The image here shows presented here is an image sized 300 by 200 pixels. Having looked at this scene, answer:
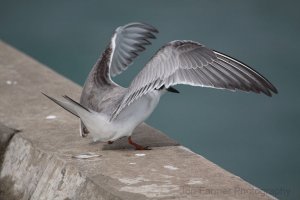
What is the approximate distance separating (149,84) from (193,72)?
0.90 feet

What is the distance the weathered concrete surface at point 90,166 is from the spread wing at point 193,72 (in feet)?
1.25

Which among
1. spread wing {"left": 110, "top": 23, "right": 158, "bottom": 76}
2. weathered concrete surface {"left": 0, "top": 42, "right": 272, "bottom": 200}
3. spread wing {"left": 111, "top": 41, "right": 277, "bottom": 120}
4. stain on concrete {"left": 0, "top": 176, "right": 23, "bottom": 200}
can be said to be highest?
spread wing {"left": 111, "top": 41, "right": 277, "bottom": 120}

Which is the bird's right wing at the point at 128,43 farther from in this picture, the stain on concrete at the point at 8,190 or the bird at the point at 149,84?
the stain on concrete at the point at 8,190

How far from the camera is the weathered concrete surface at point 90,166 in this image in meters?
4.76

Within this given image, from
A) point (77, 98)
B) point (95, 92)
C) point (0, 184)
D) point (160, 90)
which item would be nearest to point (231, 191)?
point (160, 90)

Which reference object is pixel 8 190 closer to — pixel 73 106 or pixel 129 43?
pixel 73 106

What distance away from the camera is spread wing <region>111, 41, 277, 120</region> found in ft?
16.8

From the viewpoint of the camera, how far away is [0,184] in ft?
18.7

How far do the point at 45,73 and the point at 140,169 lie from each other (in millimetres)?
2474

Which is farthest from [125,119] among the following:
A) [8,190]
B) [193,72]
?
[8,190]

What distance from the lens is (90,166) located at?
17.0ft

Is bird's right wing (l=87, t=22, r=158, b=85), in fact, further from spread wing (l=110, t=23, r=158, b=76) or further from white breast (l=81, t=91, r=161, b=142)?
white breast (l=81, t=91, r=161, b=142)

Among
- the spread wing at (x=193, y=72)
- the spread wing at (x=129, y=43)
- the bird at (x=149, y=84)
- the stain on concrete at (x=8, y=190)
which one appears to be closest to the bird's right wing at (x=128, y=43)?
the spread wing at (x=129, y=43)

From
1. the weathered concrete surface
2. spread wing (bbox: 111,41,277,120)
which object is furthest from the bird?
the weathered concrete surface
